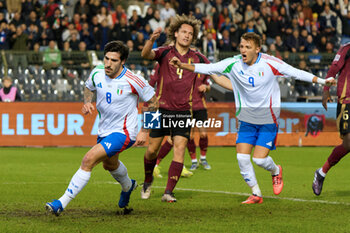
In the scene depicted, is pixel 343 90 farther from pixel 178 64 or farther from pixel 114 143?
pixel 114 143

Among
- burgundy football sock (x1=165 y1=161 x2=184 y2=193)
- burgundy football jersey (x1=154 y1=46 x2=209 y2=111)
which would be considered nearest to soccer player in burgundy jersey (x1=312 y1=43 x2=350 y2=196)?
burgundy football jersey (x1=154 y1=46 x2=209 y2=111)

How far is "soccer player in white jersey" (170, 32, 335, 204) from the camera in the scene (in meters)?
9.59

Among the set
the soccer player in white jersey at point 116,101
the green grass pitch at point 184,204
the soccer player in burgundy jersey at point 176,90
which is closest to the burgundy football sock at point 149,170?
the soccer player in burgundy jersey at point 176,90

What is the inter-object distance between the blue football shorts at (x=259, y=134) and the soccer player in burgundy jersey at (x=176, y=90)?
84cm

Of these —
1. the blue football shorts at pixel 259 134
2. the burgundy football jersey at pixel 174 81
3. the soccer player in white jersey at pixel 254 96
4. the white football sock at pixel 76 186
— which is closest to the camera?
the white football sock at pixel 76 186

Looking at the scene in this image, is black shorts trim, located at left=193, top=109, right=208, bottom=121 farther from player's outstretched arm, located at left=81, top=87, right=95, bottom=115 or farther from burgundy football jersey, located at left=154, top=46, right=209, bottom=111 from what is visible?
player's outstretched arm, located at left=81, top=87, right=95, bottom=115

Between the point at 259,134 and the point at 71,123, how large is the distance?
1141cm

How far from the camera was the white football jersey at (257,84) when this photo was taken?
9.59m

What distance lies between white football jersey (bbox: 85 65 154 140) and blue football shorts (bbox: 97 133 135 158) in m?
0.07

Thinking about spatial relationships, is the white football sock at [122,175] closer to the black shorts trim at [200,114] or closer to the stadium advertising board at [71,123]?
the black shorts trim at [200,114]

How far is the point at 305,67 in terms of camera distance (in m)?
24.0

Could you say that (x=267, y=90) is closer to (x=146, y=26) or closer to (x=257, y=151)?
(x=257, y=151)

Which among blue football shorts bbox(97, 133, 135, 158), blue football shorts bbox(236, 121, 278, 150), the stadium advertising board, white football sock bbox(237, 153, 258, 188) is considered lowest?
the stadium advertising board

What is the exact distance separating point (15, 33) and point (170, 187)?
14.9 metres
